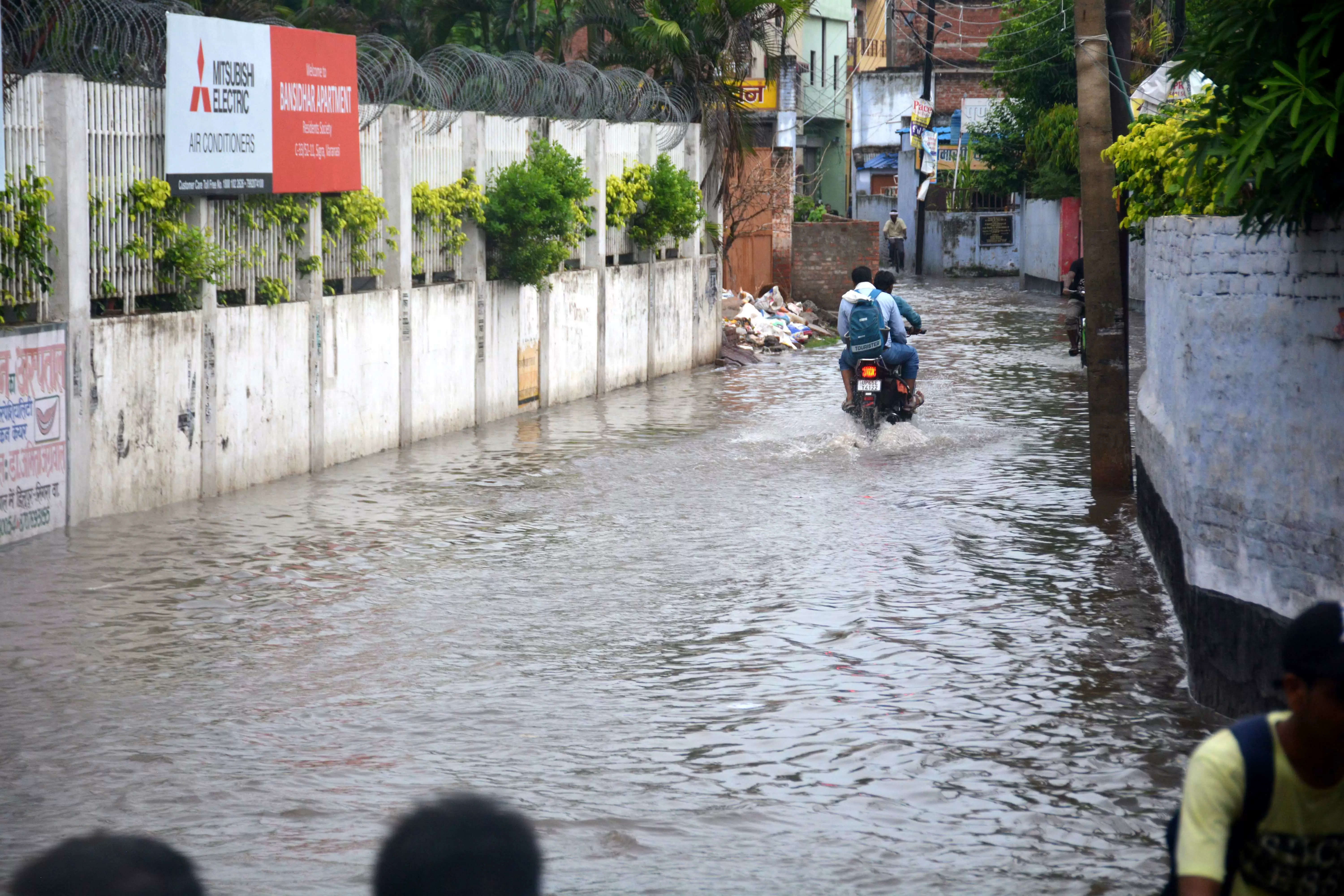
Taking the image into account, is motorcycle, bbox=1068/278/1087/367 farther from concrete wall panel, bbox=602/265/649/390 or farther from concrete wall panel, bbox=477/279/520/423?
concrete wall panel, bbox=477/279/520/423

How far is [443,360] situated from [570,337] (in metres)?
3.73

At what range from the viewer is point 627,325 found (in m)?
23.6

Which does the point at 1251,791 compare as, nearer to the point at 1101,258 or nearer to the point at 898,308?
the point at 1101,258

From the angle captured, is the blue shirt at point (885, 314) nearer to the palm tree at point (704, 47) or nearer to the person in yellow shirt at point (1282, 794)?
the palm tree at point (704, 47)

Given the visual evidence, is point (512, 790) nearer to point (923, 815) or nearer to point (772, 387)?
point (923, 815)

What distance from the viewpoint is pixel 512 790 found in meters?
6.46

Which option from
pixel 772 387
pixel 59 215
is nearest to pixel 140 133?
pixel 59 215

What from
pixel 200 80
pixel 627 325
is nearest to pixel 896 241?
pixel 627 325

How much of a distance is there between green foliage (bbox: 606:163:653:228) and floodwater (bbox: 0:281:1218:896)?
8708 mm

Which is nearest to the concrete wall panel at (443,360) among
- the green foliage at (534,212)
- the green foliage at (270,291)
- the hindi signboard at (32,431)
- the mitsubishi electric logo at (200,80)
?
the green foliage at (534,212)

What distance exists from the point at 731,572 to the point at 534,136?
428 inches

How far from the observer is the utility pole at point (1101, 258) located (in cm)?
1295

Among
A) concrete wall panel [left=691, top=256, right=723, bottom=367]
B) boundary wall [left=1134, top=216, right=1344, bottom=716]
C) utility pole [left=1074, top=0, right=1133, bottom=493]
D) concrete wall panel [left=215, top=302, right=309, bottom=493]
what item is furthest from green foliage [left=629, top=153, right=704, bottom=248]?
boundary wall [left=1134, top=216, right=1344, bottom=716]

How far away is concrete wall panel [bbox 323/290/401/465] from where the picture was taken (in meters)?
15.7
